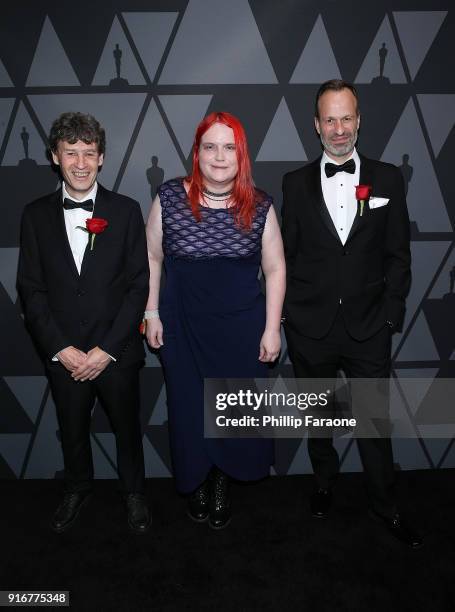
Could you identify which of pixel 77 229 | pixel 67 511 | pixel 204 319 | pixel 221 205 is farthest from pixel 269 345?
pixel 67 511

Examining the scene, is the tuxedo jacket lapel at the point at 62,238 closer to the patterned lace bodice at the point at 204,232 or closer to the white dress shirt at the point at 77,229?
the white dress shirt at the point at 77,229

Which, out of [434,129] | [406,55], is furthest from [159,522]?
[406,55]

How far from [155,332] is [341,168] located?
110cm

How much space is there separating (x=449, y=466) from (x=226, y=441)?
1.45 meters

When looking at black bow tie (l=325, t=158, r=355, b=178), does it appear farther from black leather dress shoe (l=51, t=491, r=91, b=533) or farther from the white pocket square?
black leather dress shoe (l=51, t=491, r=91, b=533)

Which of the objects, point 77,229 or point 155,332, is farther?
A: point 155,332

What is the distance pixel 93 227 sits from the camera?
227 cm

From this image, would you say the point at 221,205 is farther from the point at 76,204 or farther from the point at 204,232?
the point at 76,204

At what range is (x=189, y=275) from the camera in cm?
239

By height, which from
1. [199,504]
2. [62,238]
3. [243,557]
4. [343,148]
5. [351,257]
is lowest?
[243,557]

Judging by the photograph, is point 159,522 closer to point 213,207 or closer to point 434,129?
point 213,207

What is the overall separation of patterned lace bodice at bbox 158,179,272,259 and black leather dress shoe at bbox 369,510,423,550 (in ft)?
4.54

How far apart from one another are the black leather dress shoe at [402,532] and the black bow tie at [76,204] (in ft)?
6.33

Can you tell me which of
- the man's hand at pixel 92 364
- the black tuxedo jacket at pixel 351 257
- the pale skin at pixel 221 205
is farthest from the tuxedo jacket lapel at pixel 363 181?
the man's hand at pixel 92 364
